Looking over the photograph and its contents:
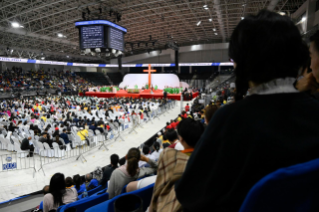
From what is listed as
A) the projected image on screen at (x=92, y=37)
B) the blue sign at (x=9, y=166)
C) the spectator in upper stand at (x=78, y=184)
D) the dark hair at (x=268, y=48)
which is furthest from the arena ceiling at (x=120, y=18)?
the dark hair at (x=268, y=48)

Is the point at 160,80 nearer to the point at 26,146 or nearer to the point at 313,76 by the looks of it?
the point at 26,146

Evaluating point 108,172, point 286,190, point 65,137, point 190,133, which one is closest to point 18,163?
point 65,137

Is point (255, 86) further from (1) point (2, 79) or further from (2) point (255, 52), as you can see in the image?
(1) point (2, 79)

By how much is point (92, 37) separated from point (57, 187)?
9724mm

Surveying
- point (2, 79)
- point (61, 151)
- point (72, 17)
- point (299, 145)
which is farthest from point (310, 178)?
point (2, 79)

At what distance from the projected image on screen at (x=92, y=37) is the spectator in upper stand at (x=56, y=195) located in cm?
919

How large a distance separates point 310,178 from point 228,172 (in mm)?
234

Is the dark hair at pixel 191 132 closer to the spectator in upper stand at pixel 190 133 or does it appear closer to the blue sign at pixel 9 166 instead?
the spectator in upper stand at pixel 190 133

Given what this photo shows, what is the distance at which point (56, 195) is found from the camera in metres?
2.53

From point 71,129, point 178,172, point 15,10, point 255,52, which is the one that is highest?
point 15,10

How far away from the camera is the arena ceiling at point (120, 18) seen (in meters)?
14.4

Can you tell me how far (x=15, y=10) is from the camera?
14.5m

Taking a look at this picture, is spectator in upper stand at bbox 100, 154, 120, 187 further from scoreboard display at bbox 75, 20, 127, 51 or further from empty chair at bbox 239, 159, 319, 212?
scoreboard display at bbox 75, 20, 127, 51

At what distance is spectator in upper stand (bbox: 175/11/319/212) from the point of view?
621 mm
